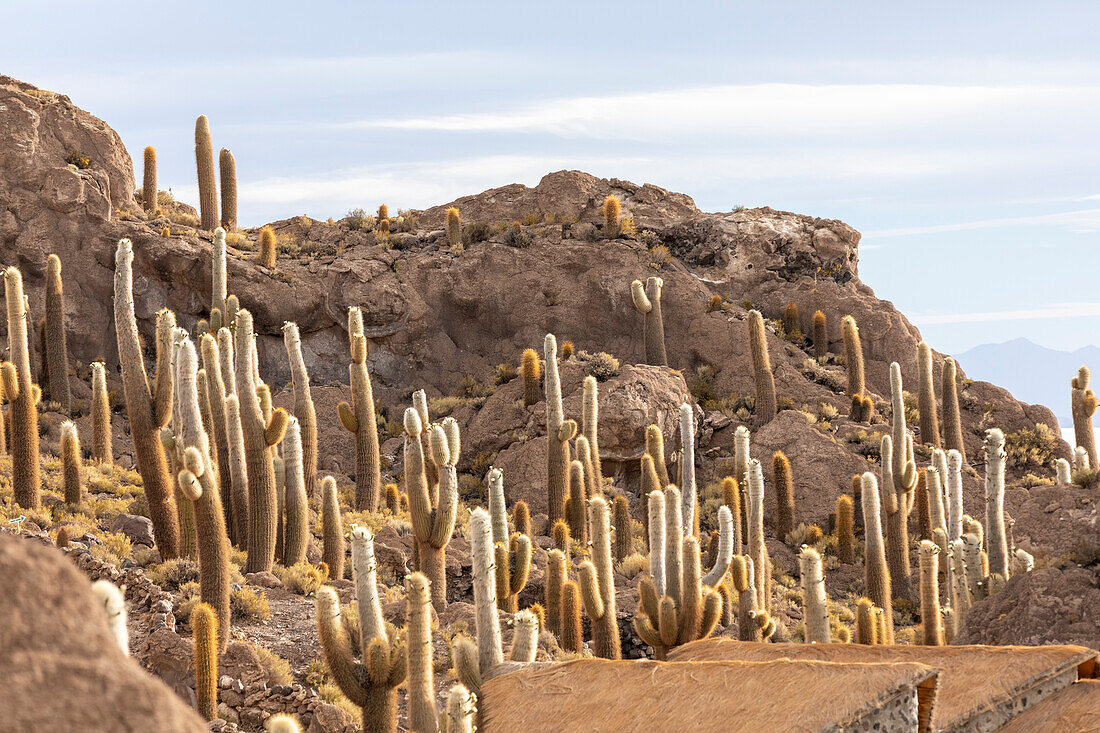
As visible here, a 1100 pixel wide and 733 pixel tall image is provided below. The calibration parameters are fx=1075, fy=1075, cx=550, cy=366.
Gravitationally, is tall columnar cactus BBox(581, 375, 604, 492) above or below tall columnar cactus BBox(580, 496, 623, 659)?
above

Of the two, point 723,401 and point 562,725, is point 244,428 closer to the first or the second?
point 562,725

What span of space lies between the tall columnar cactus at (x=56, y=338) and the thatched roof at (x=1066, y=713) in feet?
76.0

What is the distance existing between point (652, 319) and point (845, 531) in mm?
10341

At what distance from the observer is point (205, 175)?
108ft

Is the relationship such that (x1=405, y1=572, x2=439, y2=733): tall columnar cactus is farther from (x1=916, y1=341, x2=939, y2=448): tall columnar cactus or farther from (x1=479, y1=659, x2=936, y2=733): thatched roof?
(x1=916, y1=341, x2=939, y2=448): tall columnar cactus

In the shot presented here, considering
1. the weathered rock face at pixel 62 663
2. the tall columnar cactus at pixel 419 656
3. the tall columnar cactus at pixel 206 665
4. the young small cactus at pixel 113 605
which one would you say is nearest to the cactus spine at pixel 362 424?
the tall columnar cactus at pixel 206 665

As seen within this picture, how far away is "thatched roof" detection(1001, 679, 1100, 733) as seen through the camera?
265 inches

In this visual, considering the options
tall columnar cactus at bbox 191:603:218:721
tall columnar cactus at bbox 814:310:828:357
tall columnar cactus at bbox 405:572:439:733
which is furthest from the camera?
tall columnar cactus at bbox 814:310:828:357

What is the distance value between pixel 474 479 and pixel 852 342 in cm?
1133

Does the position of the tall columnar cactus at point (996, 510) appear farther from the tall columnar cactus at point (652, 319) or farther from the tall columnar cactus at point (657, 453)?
the tall columnar cactus at point (652, 319)

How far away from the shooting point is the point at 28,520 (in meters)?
17.0

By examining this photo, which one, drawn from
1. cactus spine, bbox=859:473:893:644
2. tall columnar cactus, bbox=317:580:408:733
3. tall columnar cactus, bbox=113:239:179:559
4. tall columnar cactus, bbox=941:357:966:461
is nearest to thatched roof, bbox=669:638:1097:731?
tall columnar cactus, bbox=317:580:408:733

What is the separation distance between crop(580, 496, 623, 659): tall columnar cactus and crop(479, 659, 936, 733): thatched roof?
602 centimetres

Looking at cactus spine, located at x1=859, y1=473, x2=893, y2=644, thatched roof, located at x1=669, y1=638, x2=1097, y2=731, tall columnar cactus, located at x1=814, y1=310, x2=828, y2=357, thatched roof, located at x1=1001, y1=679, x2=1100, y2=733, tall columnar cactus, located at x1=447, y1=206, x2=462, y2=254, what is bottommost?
cactus spine, located at x1=859, y1=473, x2=893, y2=644
